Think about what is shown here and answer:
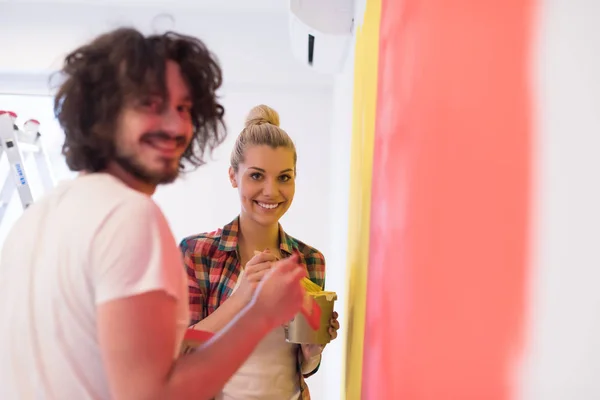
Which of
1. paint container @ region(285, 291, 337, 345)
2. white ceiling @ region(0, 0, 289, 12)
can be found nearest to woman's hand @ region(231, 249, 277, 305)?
paint container @ region(285, 291, 337, 345)

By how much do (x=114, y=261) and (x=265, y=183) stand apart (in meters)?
0.80

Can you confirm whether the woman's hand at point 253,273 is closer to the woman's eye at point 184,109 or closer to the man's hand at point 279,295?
the man's hand at point 279,295

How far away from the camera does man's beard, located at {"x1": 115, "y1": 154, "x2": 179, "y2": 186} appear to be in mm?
650

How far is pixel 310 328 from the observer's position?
1.16 metres

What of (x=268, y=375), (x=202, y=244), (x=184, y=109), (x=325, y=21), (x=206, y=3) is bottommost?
(x=268, y=375)

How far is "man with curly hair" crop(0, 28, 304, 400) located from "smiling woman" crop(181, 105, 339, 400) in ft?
1.88

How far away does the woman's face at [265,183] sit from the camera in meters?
1.35

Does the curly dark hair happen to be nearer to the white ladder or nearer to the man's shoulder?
the man's shoulder

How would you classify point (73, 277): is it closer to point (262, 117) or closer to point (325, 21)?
point (262, 117)

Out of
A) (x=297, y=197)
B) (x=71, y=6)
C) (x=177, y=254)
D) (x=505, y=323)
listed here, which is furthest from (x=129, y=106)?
(x=71, y=6)

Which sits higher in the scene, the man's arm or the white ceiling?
the white ceiling

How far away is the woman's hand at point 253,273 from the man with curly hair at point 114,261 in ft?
0.91

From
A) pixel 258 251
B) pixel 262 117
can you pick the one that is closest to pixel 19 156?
pixel 262 117

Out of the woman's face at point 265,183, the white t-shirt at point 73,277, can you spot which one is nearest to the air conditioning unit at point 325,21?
the woman's face at point 265,183
